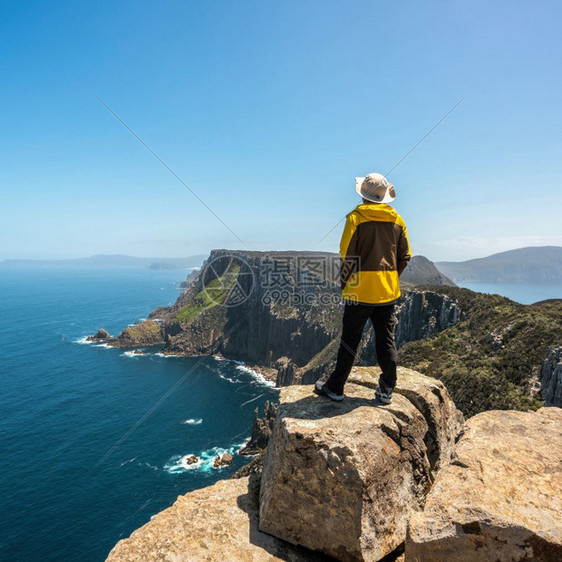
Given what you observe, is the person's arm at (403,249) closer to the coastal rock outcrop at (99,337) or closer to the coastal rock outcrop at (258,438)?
the coastal rock outcrop at (258,438)

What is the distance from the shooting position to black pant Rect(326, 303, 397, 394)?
24.5 feet

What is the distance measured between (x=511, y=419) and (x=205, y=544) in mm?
6790

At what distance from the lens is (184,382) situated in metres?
101

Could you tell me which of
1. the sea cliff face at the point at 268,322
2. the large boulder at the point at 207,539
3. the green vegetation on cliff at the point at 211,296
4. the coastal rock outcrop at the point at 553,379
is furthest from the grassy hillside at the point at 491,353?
the green vegetation on cliff at the point at 211,296

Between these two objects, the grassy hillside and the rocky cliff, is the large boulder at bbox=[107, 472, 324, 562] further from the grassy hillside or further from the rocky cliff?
the grassy hillside

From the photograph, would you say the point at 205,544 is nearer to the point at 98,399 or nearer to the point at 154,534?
the point at 154,534

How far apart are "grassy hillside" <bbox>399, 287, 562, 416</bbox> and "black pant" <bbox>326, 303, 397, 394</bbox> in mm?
32540

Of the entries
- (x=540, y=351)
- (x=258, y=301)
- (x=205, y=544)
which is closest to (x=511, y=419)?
(x=205, y=544)

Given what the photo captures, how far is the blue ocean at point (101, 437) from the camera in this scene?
44.7m

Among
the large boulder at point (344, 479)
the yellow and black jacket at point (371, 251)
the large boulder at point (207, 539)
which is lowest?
the large boulder at point (207, 539)

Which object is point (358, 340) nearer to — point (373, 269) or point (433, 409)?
point (373, 269)

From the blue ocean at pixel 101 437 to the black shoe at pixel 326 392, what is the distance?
4809 cm

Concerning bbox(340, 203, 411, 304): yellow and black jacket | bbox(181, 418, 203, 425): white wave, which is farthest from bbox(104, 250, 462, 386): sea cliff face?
bbox(340, 203, 411, 304): yellow and black jacket

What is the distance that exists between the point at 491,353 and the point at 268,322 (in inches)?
3693
